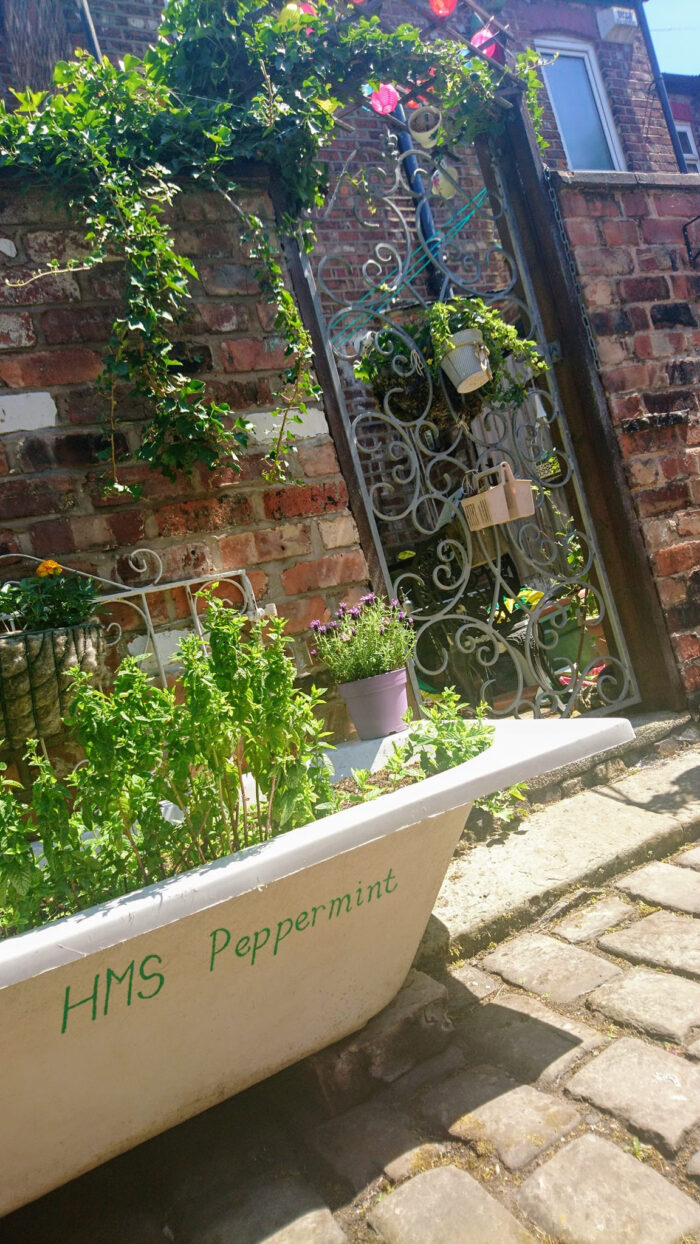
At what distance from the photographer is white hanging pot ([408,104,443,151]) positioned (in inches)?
125

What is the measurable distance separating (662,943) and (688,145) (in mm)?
9329

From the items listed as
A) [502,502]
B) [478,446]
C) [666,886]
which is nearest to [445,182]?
[478,446]

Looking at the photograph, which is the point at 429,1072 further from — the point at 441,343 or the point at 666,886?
the point at 441,343

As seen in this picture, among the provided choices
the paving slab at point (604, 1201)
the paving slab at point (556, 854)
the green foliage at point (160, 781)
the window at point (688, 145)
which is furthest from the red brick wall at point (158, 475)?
the window at point (688, 145)

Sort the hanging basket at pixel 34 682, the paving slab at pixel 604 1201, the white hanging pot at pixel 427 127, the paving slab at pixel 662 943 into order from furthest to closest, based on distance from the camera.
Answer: the white hanging pot at pixel 427 127
the hanging basket at pixel 34 682
the paving slab at pixel 662 943
the paving slab at pixel 604 1201

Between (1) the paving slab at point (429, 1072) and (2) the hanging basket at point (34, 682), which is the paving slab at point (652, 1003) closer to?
(1) the paving slab at point (429, 1072)

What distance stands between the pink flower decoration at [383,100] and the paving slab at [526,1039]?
9.69 feet

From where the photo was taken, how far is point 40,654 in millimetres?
1889

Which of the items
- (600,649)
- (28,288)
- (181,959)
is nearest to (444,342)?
(28,288)

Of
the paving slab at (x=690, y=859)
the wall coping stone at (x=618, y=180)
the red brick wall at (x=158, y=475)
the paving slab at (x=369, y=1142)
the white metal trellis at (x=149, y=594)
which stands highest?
the wall coping stone at (x=618, y=180)

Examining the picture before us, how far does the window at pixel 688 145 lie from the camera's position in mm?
8555

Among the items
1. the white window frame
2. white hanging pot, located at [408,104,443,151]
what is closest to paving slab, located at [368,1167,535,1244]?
white hanging pot, located at [408,104,443,151]

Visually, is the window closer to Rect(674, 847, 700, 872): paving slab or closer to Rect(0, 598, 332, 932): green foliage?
Rect(674, 847, 700, 872): paving slab

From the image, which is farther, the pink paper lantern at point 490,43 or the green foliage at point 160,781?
the pink paper lantern at point 490,43
